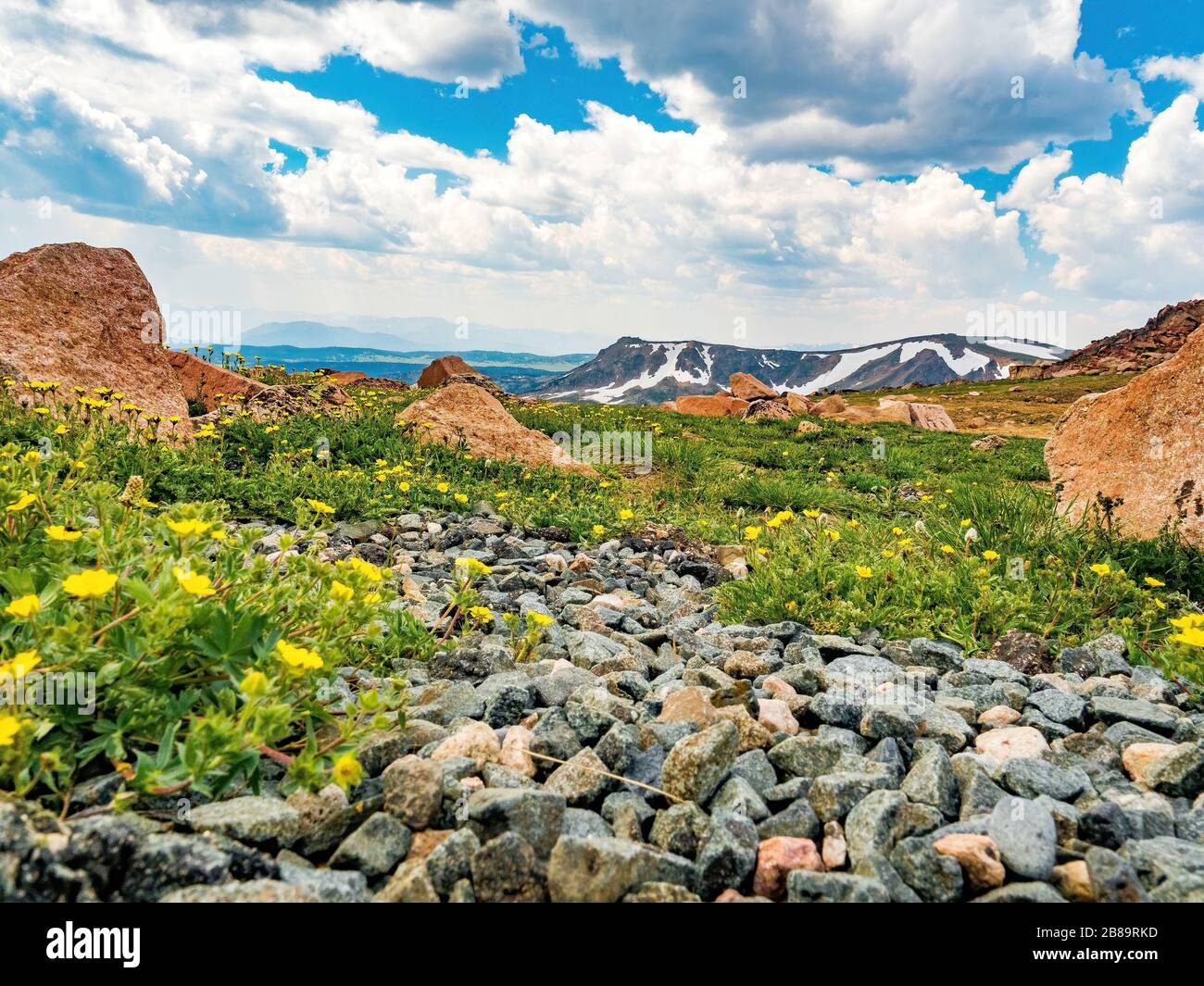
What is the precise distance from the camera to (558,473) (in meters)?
11.2

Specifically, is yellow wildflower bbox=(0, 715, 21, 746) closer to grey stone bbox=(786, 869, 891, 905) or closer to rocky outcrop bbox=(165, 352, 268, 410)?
grey stone bbox=(786, 869, 891, 905)

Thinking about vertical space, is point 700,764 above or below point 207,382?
below

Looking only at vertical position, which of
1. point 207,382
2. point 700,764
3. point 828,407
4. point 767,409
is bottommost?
point 700,764

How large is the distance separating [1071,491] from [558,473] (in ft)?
21.6

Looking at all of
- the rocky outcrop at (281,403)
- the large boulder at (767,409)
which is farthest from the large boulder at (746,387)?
the rocky outcrop at (281,403)

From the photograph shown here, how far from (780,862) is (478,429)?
33.3ft

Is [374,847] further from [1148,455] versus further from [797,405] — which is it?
[797,405]

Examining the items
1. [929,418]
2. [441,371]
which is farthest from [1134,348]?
[441,371]

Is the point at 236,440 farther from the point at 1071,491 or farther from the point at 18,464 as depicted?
the point at 1071,491

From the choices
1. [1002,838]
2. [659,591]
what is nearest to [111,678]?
[1002,838]

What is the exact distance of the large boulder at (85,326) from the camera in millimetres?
10242

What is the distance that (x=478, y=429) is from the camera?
11898 millimetres

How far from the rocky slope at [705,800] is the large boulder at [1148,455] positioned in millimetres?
3304

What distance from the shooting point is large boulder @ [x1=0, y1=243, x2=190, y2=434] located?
10.2 m
